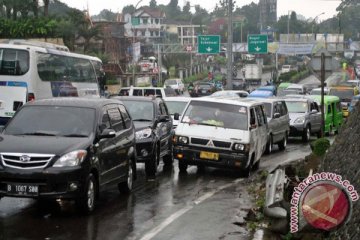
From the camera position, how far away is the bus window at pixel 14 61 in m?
21.8

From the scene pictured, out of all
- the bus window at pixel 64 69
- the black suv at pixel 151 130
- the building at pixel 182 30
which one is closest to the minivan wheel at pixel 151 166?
the black suv at pixel 151 130

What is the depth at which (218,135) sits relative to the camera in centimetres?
1501

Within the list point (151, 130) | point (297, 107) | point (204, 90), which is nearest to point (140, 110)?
point (151, 130)

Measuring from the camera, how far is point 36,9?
4831cm

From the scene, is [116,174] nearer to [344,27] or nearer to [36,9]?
[36,9]

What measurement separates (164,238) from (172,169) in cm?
777

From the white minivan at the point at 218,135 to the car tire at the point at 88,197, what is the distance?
5.02 m

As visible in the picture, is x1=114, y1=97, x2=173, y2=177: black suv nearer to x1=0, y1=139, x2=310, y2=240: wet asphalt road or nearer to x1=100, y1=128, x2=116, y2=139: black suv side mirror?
x1=0, y1=139, x2=310, y2=240: wet asphalt road

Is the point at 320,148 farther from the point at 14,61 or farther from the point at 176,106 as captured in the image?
the point at 14,61

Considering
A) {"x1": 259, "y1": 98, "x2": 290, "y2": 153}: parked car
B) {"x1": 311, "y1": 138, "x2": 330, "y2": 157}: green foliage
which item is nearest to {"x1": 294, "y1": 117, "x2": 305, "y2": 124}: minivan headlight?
{"x1": 259, "y1": 98, "x2": 290, "y2": 153}: parked car

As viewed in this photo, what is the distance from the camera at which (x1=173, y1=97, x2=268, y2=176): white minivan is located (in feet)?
48.8

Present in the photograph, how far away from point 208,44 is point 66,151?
5051 centimetres

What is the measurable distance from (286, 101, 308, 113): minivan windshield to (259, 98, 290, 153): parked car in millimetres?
3191

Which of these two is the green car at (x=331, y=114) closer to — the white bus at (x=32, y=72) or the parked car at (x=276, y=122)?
the parked car at (x=276, y=122)
